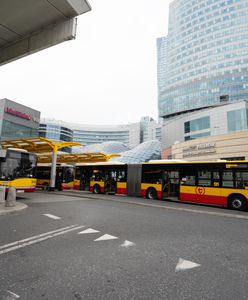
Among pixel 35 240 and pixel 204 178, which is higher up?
pixel 204 178

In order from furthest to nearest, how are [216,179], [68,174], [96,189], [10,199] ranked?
1. [68,174]
2. [96,189]
3. [216,179]
4. [10,199]

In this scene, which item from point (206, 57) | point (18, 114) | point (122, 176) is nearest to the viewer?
point (122, 176)

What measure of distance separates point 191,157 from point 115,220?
1646 inches

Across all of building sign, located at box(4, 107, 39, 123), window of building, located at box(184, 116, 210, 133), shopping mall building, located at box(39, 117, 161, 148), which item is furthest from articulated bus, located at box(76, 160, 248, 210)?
shopping mall building, located at box(39, 117, 161, 148)

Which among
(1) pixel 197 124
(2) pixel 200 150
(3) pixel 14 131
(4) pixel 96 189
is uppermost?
(1) pixel 197 124

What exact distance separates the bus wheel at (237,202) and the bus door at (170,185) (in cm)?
369

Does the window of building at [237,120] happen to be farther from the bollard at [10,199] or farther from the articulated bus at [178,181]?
the bollard at [10,199]

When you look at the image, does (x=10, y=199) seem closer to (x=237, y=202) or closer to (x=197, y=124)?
(x=237, y=202)

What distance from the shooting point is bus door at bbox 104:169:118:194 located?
1856cm

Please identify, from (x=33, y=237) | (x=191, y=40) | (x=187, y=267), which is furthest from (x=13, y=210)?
(x=191, y=40)

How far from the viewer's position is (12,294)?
2.61 meters

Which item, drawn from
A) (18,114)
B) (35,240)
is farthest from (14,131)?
(35,240)

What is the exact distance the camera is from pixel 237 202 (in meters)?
11.5

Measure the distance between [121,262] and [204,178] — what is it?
10.6m
